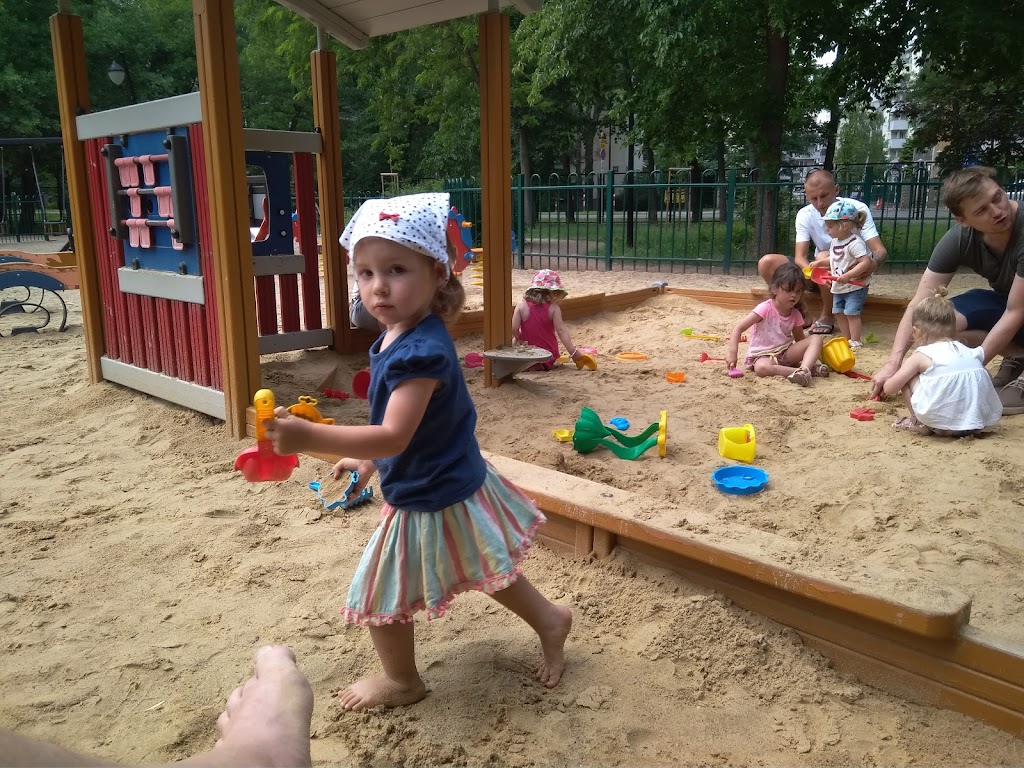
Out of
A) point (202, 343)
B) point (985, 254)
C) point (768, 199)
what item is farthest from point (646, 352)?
point (768, 199)

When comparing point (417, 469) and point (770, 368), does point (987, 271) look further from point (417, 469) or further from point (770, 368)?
point (417, 469)

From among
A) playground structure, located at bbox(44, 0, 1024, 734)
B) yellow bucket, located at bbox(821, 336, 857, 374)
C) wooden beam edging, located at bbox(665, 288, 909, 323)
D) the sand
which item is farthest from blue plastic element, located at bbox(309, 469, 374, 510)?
wooden beam edging, located at bbox(665, 288, 909, 323)

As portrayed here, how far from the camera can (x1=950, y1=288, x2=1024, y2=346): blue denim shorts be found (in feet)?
16.1

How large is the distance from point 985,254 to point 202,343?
4.55 m

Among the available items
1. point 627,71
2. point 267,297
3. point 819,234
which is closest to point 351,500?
point 267,297

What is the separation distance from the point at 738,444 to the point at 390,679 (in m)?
2.26

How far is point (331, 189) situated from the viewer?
5.79 m

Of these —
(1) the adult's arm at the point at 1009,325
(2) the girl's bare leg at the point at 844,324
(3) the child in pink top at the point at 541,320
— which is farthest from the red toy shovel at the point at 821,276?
(3) the child in pink top at the point at 541,320

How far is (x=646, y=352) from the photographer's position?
20.9ft

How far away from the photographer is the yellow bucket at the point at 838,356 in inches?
215

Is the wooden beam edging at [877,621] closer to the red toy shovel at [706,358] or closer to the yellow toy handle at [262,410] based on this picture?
the yellow toy handle at [262,410]

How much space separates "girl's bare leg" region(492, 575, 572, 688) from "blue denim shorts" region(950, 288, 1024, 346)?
154 inches

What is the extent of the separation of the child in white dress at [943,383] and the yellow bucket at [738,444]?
0.92 metres

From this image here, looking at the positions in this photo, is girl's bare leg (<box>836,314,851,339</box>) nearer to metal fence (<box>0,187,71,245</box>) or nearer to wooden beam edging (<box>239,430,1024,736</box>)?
wooden beam edging (<box>239,430,1024,736</box>)
